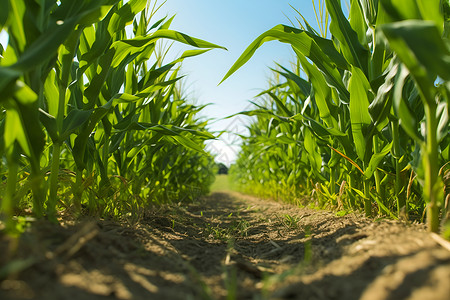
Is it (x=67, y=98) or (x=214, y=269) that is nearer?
(x=214, y=269)

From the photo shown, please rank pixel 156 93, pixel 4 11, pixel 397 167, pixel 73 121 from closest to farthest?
pixel 4 11
pixel 73 121
pixel 397 167
pixel 156 93

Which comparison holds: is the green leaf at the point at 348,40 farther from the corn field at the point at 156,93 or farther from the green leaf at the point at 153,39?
the green leaf at the point at 153,39

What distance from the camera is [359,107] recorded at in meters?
1.22

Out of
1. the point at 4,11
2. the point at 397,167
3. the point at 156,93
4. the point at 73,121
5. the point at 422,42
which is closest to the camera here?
the point at 422,42

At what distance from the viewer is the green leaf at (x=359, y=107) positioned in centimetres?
118

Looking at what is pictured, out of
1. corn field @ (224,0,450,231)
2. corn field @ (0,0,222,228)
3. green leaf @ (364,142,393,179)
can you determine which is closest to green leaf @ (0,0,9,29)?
corn field @ (0,0,222,228)

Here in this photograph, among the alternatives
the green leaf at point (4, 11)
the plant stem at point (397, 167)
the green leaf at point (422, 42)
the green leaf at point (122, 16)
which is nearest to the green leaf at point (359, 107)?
the plant stem at point (397, 167)

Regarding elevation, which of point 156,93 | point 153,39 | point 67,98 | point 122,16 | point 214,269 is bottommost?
point 214,269

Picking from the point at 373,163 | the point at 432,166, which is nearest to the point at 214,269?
the point at 432,166

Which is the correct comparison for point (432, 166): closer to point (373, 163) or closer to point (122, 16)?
point (373, 163)

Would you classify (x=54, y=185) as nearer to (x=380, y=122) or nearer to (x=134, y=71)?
(x=134, y=71)

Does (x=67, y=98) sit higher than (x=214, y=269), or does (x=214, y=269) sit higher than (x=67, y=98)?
(x=67, y=98)

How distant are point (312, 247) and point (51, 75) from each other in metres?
1.17

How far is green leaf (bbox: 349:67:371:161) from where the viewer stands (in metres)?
1.18
